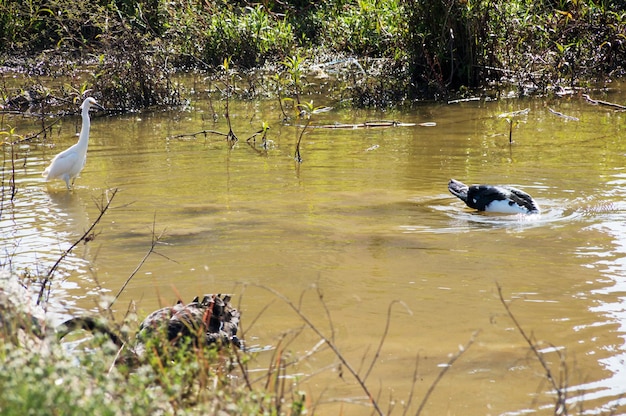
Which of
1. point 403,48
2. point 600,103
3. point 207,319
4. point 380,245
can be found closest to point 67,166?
point 380,245

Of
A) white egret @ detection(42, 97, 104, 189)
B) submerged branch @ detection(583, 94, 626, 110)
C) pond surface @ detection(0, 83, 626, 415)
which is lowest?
pond surface @ detection(0, 83, 626, 415)

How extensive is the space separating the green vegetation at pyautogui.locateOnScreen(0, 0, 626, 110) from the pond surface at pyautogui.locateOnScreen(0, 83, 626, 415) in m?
1.40

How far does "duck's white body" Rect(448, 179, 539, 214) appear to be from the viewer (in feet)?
23.6

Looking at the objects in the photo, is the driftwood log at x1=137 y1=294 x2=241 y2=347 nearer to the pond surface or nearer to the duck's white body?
the pond surface

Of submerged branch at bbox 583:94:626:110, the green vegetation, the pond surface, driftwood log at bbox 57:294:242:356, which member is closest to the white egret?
the pond surface

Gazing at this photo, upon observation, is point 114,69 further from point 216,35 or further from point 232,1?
point 232,1

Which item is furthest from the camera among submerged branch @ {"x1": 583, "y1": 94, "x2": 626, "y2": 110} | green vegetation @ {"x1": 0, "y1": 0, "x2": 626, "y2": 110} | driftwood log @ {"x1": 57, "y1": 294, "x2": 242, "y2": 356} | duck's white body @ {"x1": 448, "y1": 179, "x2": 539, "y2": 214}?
green vegetation @ {"x1": 0, "y1": 0, "x2": 626, "y2": 110}

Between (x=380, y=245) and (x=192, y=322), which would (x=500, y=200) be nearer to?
(x=380, y=245)

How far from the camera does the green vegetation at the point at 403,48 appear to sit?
1273 centimetres

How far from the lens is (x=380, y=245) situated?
6.48 meters

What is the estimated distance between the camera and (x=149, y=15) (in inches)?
730

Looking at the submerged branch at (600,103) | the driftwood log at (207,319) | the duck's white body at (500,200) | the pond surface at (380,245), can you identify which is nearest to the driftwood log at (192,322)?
the driftwood log at (207,319)

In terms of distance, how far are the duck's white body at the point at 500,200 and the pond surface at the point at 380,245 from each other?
10 cm

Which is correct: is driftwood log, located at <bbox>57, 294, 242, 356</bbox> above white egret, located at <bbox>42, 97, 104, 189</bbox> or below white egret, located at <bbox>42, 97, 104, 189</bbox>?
below
